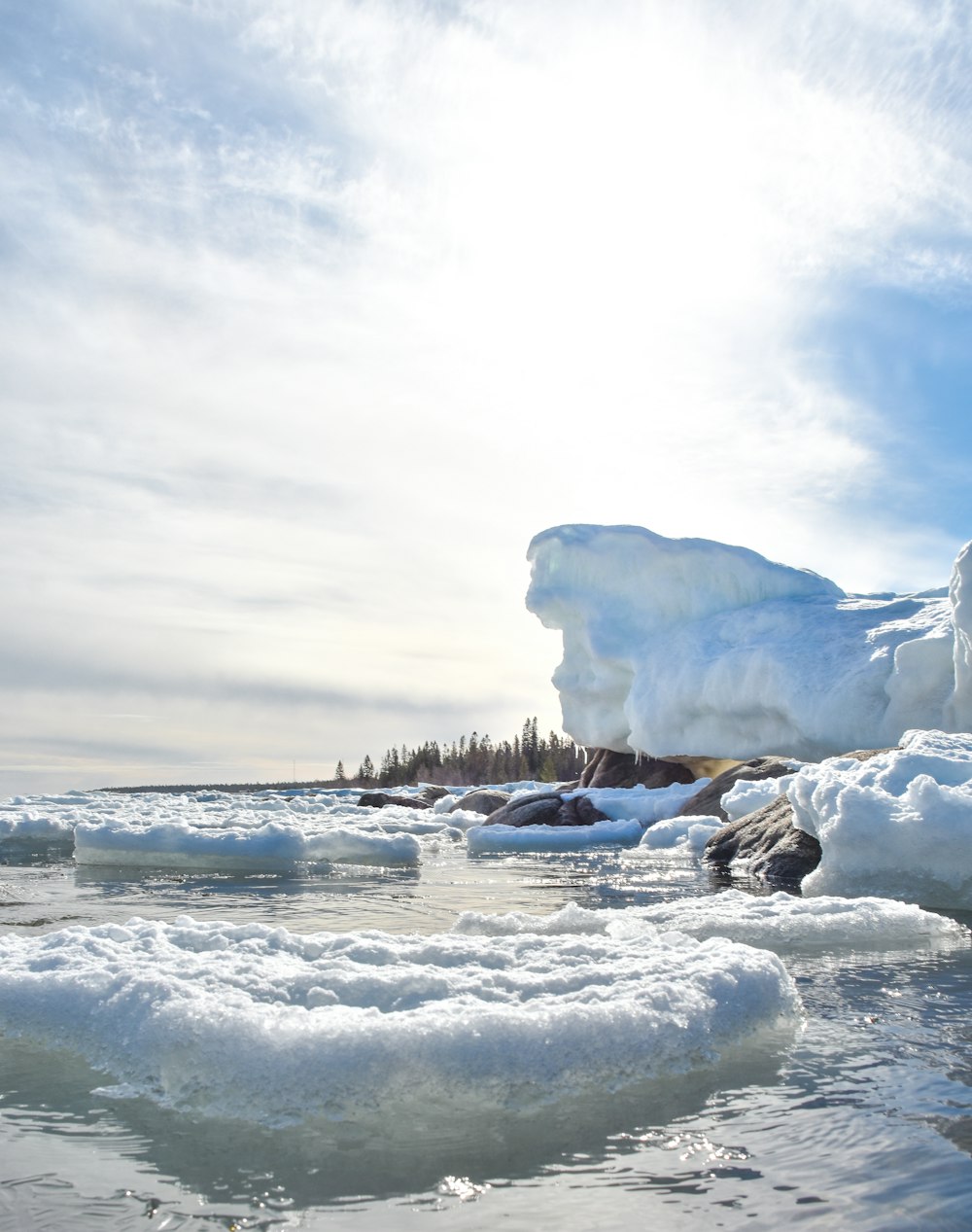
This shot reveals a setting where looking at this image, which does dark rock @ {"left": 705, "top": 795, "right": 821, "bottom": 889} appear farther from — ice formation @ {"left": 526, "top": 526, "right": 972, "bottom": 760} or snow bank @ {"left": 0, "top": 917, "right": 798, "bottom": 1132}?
ice formation @ {"left": 526, "top": 526, "right": 972, "bottom": 760}

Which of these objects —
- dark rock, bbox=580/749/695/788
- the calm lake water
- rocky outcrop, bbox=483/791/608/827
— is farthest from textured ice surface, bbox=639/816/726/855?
dark rock, bbox=580/749/695/788

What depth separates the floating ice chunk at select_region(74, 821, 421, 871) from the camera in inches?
427

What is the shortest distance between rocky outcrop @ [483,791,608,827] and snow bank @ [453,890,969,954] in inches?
460

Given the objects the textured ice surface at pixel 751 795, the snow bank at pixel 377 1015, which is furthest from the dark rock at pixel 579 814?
the snow bank at pixel 377 1015

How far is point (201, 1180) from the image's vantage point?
222 cm

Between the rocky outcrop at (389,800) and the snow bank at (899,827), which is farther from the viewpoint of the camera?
the rocky outcrop at (389,800)

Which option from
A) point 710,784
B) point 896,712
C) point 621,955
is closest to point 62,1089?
point 621,955

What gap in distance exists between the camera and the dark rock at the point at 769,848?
30.4 feet

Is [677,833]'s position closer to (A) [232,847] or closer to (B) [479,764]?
Answer: (A) [232,847]

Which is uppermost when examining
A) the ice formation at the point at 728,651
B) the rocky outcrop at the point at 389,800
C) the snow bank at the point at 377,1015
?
the ice formation at the point at 728,651

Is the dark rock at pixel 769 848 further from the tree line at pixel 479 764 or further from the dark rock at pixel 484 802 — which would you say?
the tree line at pixel 479 764

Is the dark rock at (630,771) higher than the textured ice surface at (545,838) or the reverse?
higher

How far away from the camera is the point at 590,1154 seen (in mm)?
2410

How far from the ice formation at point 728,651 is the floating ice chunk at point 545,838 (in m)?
6.48
